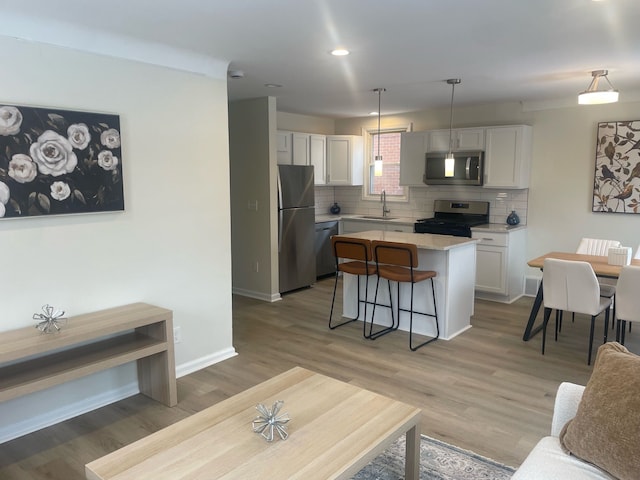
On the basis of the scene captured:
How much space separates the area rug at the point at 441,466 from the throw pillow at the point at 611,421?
69 centimetres

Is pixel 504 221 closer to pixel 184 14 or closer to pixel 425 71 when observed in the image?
pixel 425 71

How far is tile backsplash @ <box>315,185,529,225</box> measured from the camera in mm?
5903

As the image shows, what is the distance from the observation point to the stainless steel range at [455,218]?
5738 millimetres

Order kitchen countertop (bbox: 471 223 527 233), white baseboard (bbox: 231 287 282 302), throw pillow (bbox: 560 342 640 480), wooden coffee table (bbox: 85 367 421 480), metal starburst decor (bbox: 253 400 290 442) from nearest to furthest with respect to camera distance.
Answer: throw pillow (bbox: 560 342 640 480), wooden coffee table (bbox: 85 367 421 480), metal starburst decor (bbox: 253 400 290 442), kitchen countertop (bbox: 471 223 527 233), white baseboard (bbox: 231 287 282 302)

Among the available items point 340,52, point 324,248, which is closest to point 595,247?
point 340,52

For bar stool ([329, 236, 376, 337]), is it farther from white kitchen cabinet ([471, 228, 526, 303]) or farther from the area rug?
the area rug

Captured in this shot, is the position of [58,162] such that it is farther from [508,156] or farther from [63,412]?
[508,156]

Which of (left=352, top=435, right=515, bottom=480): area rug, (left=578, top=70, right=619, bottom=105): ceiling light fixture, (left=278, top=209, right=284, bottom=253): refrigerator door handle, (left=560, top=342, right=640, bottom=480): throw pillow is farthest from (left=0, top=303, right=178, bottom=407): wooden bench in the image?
(left=578, top=70, right=619, bottom=105): ceiling light fixture

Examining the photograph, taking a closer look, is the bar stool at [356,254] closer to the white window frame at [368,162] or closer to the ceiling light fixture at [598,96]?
the ceiling light fixture at [598,96]

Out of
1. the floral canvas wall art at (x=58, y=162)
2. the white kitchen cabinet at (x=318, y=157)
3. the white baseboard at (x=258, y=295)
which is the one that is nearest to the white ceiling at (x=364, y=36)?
the floral canvas wall art at (x=58, y=162)

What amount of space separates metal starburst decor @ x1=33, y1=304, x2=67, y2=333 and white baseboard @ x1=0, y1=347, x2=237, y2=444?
56 centimetres

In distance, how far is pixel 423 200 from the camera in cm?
667

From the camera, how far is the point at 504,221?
598cm

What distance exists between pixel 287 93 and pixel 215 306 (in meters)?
2.47
